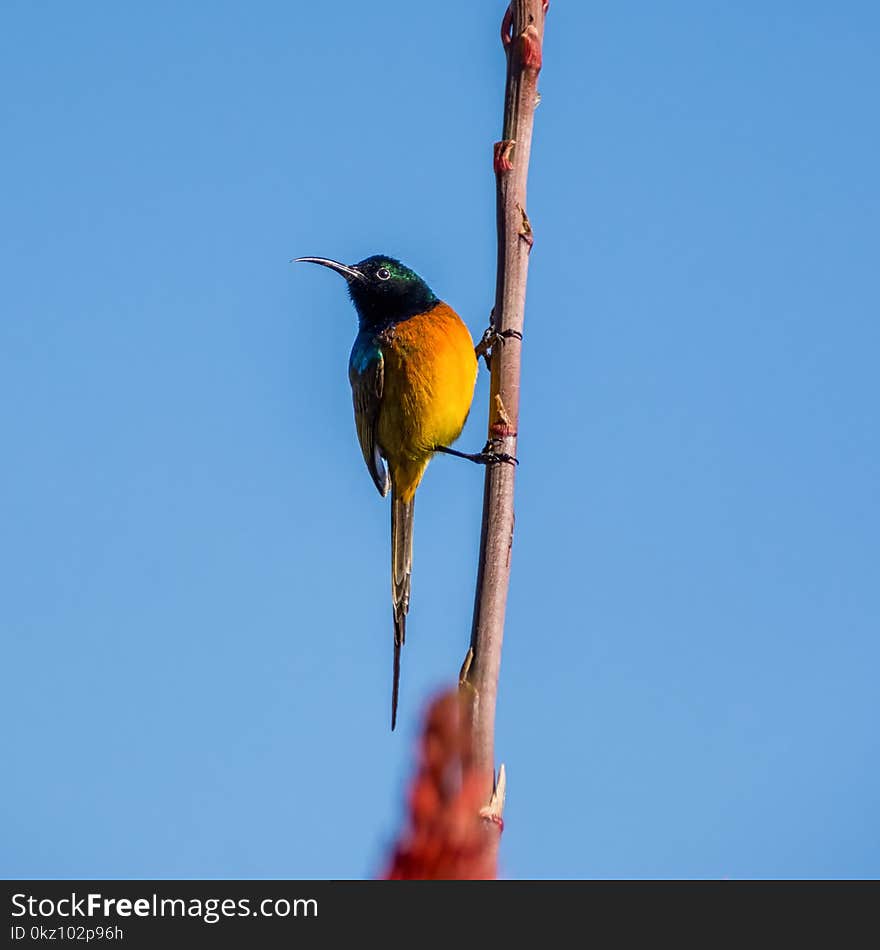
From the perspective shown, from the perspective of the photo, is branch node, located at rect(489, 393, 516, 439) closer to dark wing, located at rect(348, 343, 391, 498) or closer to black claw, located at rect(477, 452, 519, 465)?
black claw, located at rect(477, 452, 519, 465)

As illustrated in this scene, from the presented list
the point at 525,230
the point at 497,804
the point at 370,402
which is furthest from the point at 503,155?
the point at 370,402

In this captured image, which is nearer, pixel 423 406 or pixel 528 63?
pixel 528 63

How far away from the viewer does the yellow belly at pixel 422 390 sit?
709 cm

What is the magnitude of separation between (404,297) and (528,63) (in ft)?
15.4

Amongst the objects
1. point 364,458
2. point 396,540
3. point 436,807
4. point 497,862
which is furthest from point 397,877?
point 364,458

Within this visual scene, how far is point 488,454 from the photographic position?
3494 millimetres

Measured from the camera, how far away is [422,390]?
7188 millimetres

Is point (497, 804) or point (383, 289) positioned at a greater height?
point (383, 289)

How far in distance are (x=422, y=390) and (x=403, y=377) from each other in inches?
8.3

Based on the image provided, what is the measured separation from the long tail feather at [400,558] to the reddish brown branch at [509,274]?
1656mm

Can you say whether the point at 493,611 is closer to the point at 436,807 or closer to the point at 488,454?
the point at 488,454

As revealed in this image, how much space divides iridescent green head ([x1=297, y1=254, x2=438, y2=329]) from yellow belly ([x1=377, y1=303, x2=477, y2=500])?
0.35 m

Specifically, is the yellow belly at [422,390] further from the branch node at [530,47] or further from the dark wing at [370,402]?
the branch node at [530,47]

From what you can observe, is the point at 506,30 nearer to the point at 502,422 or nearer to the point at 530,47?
the point at 530,47
